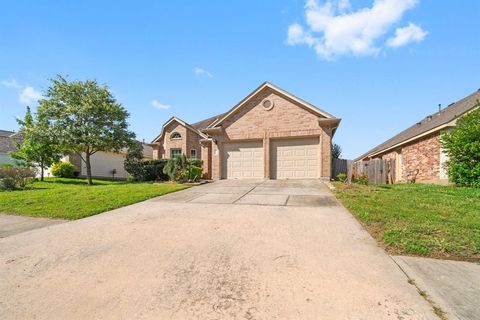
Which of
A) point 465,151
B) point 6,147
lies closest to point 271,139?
point 465,151

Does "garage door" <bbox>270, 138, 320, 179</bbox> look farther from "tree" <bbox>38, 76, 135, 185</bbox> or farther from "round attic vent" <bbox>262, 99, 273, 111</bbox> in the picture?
"tree" <bbox>38, 76, 135, 185</bbox>

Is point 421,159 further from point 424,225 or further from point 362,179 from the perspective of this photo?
point 424,225

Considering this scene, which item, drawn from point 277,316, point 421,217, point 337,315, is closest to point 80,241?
point 277,316

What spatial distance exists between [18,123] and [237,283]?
22.3 meters

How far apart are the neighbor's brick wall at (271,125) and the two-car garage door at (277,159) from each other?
0.41m

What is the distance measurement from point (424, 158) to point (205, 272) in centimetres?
1661

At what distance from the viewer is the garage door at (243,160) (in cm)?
1558

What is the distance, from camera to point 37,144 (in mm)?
17734

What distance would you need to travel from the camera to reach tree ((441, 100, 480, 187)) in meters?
11.0

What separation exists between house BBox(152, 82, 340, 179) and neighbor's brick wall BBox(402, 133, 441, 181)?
18.5 feet

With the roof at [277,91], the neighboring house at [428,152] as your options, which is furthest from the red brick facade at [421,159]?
the roof at [277,91]

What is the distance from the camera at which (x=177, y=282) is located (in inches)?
120

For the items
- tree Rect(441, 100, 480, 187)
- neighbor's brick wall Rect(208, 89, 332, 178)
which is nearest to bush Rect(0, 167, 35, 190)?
neighbor's brick wall Rect(208, 89, 332, 178)

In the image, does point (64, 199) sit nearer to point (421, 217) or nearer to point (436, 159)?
point (421, 217)
